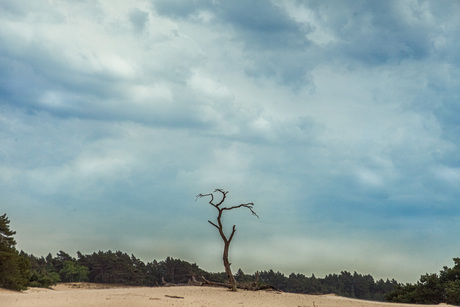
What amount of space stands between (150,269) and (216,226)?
171 ft

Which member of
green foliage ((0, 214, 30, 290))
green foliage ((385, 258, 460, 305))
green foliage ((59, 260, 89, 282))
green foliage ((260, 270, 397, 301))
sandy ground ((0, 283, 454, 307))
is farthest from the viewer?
green foliage ((260, 270, 397, 301))

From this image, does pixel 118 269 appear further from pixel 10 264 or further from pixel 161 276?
pixel 10 264

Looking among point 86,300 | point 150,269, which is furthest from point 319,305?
point 150,269

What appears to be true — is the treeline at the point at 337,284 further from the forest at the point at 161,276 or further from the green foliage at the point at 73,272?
the green foliage at the point at 73,272

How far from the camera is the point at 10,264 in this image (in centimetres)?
3459

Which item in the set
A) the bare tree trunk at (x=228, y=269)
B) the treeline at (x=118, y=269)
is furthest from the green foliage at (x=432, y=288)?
→ the treeline at (x=118, y=269)

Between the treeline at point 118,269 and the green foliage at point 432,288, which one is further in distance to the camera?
the treeline at point 118,269

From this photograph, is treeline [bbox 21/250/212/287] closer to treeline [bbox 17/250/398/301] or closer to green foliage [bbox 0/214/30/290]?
treeline [bbox 17/250/398/301]

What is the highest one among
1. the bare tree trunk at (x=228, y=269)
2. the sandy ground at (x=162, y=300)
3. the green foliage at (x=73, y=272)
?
the green foliage at (x=73, y=272)

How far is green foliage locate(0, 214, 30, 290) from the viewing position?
3438 centimetres

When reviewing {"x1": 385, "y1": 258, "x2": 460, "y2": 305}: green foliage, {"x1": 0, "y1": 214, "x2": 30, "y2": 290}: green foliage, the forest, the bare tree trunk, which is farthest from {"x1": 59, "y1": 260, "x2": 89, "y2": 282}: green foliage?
{"x1": 385, "y1": 258, "x2": 460, "y2": 305}: green foliage

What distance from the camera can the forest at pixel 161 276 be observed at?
120 feet

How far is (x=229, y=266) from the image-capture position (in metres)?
31.0

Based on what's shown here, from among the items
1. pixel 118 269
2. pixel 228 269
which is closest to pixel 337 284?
pixel 118 269
